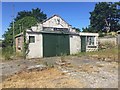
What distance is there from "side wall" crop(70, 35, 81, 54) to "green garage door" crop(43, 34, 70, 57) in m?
0.56

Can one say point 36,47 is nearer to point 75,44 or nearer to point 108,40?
point 75,44

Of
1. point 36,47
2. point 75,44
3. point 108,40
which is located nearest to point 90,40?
point 75,44

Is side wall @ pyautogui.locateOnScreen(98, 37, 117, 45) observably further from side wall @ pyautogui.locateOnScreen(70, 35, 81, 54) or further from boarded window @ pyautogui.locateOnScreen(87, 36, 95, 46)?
side wall @ pyautogui.locateOnScreen(70, 35, 81, 54)

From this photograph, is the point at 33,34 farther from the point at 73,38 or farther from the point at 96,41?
the point at 96,41

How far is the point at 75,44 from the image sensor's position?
23.0 metres

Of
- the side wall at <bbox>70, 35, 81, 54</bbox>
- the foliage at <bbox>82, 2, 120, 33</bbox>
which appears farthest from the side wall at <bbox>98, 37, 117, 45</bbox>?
the foliage at <bbox>82, 2, 120, 33</bbox>

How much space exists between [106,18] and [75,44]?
29745 mm

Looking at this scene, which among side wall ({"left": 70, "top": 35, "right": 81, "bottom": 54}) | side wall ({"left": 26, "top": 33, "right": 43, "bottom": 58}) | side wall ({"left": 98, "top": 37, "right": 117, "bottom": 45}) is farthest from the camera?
side wall ({"left": 98, "top": 37, "right": 117, "bottom": 45})

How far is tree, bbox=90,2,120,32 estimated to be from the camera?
163 feet

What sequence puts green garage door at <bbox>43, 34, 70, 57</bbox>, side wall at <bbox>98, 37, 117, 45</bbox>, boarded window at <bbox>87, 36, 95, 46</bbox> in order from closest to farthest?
green garage door at <bbox>43, 34, 70, 57</bbox>, boarded window at <bbox>87, 36, 95, 46</bbox>, side wall at <bbox>98, 37, 117, 45</bbox>

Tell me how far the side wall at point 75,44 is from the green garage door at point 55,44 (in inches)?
21.9

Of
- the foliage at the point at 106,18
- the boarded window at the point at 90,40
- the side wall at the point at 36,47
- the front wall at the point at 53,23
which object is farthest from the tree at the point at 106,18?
the side wall at the point at 36,47

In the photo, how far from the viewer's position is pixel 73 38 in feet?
75.3

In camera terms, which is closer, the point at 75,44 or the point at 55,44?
the point at 55,44
